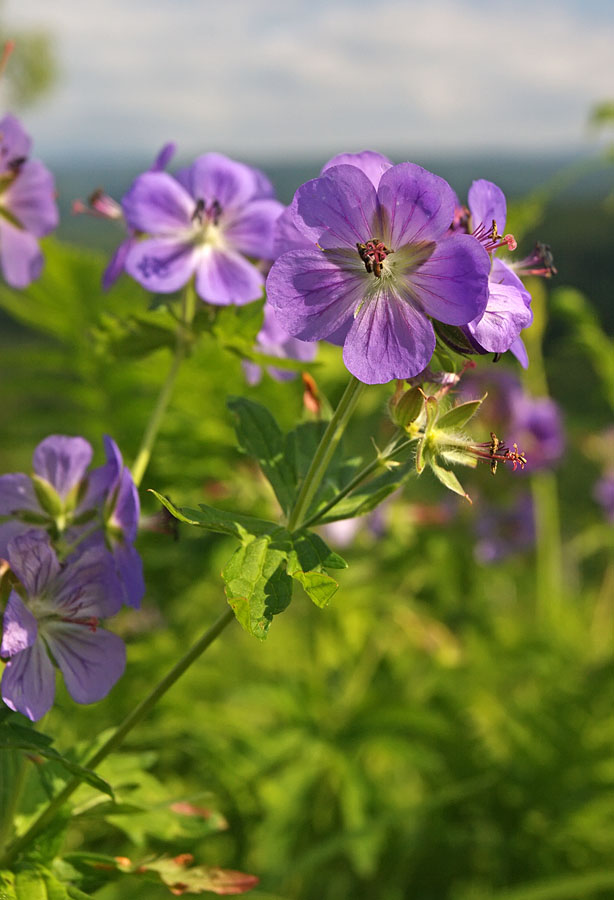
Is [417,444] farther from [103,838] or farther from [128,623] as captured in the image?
[128,623]

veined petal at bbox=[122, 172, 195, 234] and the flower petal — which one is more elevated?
veined petal at bbox=[122, 172, 195, 234]

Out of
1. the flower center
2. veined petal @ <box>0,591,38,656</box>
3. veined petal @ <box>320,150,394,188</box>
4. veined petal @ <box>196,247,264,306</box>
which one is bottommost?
veined petal @ <box>0,591,38,656</box>

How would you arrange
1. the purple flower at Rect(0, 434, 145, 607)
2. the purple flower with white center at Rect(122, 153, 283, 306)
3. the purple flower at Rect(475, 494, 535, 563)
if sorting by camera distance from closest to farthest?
1. the purple flower at Rect(0, 434, 145, 607)
2. the purple flower with white center at Rect(122, 153, 283, 306)
3. the purple flower at Rect(475, 494, 535, 563)

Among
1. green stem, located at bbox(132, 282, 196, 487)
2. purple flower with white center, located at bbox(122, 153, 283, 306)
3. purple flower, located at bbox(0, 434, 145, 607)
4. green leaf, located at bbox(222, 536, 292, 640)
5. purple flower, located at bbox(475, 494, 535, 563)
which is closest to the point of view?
green leaf, located at bbox(222, 536, 292, 640)

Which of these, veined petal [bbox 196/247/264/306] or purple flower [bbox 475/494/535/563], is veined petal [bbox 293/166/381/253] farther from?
purple flower [bbox 475/494/535/563]

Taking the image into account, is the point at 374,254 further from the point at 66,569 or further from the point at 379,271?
the point at 66,569

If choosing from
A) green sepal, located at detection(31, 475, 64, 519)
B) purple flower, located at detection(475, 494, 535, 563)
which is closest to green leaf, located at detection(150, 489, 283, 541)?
green sepal, located at detection(31, 475, 64, 519)

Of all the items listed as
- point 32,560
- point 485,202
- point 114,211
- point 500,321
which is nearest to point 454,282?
point 500,321

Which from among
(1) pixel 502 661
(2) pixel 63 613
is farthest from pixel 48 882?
(1) pixel 502 661
